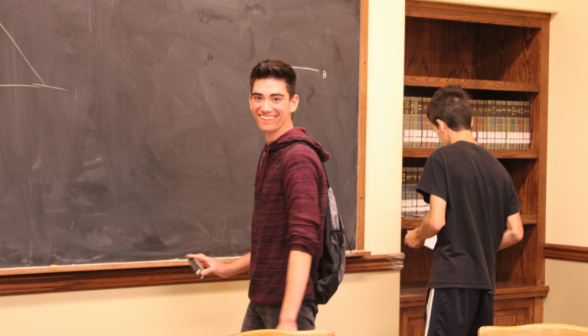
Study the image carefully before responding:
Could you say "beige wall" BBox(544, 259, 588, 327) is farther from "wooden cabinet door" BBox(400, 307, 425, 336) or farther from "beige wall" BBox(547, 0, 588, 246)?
"wooden cabinet door" BBox(400, 307, 425, 336)

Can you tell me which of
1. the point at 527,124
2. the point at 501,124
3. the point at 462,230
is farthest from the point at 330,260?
the point at 527,124

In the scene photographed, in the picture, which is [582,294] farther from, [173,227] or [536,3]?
[173,227]

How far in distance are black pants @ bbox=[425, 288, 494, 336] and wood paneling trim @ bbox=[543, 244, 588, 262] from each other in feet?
4.14

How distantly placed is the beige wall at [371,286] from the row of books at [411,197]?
529 mm

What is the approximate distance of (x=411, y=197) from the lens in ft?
10.9

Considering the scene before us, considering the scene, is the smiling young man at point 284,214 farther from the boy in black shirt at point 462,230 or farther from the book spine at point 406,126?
the book spine at point 406,126

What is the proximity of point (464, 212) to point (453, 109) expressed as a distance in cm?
47

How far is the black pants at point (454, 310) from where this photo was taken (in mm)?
2150

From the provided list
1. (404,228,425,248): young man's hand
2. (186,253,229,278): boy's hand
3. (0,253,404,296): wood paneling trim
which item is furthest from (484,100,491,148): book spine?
(186,253,229,278): boy's hand

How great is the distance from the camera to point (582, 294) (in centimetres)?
314

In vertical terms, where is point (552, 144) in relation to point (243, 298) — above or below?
above

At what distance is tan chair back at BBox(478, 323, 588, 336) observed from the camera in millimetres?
1460

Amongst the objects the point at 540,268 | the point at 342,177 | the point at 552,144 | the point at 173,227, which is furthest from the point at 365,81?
the point at 540,268

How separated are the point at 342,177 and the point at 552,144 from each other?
5.17 feet
